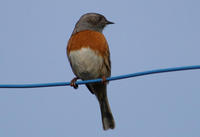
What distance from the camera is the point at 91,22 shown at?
9.59m

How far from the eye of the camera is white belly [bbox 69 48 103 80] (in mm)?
8266

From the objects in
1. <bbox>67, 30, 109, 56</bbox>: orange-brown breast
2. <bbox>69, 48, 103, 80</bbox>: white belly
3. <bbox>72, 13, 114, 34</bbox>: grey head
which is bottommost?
<bbox>69, 48, 103, 80</bbox>: white belly

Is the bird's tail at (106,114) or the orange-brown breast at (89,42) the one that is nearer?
the orange-brown breast at (89,42)

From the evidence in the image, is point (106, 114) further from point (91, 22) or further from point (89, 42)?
point (91, 22)

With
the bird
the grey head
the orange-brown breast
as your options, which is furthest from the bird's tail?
the grey head

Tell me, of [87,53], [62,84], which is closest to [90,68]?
[87,53]

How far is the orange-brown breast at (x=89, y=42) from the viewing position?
8325 mm

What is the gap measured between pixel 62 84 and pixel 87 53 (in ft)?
6.85

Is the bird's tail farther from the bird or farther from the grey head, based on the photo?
the grey head

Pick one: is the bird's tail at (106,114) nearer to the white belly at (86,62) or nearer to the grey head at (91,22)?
the white belly at (86,62)

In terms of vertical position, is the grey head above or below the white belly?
above

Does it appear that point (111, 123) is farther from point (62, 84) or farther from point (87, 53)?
point (62, 84)

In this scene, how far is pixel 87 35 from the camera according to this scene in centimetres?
866

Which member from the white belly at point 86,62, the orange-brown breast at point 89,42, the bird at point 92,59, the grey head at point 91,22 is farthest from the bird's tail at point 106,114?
the grey head at point 91,22
